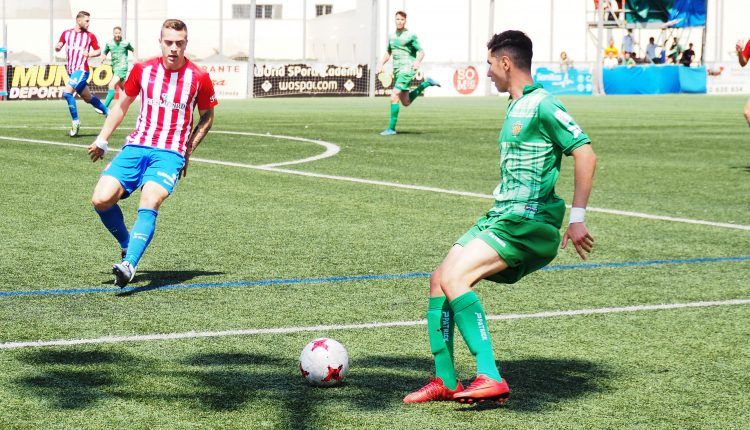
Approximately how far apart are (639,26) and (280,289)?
47.8 meters

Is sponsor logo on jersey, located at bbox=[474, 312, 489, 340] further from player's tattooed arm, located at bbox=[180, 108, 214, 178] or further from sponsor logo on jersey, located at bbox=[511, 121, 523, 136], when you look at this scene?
player's tattooed arm, located at bbox=[180, 108, 214, 178]

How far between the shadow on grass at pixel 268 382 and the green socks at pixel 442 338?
157mm

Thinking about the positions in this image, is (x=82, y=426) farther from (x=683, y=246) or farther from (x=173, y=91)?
(x=683, y=246)

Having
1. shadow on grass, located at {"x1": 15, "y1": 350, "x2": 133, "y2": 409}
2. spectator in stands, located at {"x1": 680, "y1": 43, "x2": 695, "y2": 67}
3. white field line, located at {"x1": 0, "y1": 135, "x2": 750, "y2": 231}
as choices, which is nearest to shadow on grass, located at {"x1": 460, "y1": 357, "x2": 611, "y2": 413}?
A: shadow on grass, located at {"x1": 15, "y1": 350, "x2": 133, "y2": 409}

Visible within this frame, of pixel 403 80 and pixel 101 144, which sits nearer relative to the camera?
pixel 101 144

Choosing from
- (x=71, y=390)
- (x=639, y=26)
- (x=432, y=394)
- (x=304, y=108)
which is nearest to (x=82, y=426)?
(x=71, y=390)

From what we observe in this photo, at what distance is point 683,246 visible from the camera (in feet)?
30.5

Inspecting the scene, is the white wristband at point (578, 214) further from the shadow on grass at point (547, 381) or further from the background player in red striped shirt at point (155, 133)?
→ the background player in red striped shirt at point (155, 133)

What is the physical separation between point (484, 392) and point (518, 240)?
2.15ft

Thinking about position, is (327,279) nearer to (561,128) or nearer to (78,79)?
(561,128)

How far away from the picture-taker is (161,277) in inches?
311

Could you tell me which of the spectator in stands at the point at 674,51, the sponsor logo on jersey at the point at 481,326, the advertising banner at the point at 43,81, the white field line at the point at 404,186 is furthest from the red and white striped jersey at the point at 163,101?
the spectator in stands at the point at 674,51

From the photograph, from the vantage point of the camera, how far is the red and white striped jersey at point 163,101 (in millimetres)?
8180

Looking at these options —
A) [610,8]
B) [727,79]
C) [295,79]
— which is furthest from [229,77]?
[727,79]
